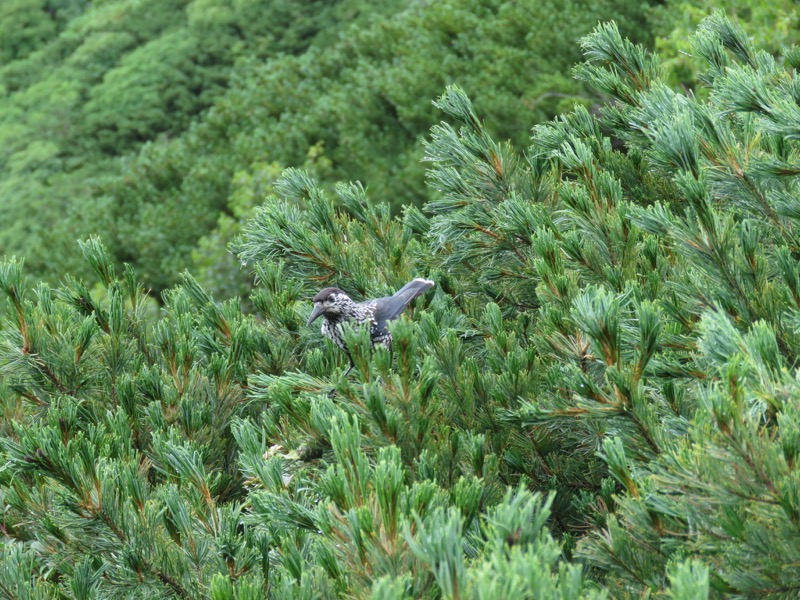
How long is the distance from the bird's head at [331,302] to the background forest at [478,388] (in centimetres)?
19

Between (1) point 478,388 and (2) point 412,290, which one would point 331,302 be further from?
(1) point 478,388

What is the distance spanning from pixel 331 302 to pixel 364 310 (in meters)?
0.13

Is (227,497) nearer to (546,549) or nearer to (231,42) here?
(546,549)

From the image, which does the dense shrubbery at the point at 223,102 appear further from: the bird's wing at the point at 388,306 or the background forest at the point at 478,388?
the bird's wing at the point at 388,306

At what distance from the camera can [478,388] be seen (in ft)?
7.84

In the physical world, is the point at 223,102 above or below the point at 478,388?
below

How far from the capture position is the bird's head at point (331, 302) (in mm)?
2840

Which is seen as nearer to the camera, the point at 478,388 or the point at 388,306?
the point at 478,388

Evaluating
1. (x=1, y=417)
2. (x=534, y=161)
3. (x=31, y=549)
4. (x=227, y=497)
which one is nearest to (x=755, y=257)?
(x=534, y=161)

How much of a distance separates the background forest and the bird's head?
0.19 metres

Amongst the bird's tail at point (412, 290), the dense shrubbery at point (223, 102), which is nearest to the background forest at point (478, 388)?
the bird's tail at point (412, 290)

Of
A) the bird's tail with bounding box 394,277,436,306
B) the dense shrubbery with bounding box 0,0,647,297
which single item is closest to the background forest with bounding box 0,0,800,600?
the bird's tail with bounding box 394,277,436,306

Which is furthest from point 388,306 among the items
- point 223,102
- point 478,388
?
point 223,102

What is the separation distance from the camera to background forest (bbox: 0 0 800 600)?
5.05 ft
